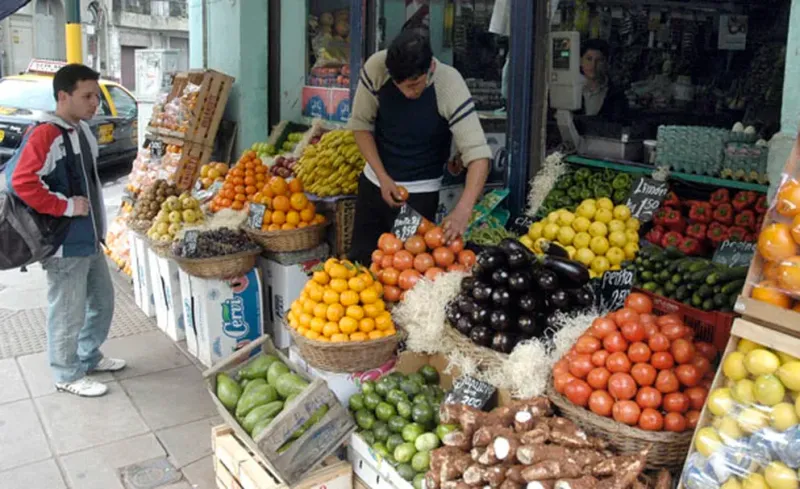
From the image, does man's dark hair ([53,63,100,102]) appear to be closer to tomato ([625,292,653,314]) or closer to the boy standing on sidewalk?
the boy standing on sidewalk

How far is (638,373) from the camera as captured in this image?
2.94 metres

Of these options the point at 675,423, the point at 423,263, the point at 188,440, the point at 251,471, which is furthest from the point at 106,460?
the point at 675,423

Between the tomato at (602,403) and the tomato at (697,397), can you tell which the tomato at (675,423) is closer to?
the tomato at (697,397)

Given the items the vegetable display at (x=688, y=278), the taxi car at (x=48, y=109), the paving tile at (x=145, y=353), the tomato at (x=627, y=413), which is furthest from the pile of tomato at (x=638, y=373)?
the taxi car at (x=48, y=109)

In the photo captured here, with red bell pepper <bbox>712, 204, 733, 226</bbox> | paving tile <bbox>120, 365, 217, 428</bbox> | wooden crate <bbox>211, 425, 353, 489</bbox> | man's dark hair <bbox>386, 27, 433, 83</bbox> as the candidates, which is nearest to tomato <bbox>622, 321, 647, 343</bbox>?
wooden crate <bbox>211, 425, 353, 489</bbox>

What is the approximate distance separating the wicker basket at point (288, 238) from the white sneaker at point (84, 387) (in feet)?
4.76

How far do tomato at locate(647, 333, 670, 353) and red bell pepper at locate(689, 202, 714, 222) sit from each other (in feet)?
6.59

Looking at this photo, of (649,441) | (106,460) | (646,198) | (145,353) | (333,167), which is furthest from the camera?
(333,167)

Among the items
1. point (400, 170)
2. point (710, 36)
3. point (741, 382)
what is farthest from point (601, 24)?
point (741, 382)

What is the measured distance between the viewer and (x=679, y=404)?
112 inches

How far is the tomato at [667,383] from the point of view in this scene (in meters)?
2.90

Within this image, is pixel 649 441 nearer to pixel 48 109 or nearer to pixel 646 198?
pixel 646 198

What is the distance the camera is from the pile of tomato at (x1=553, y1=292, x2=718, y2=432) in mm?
2865

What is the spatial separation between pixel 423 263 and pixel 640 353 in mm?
1414
